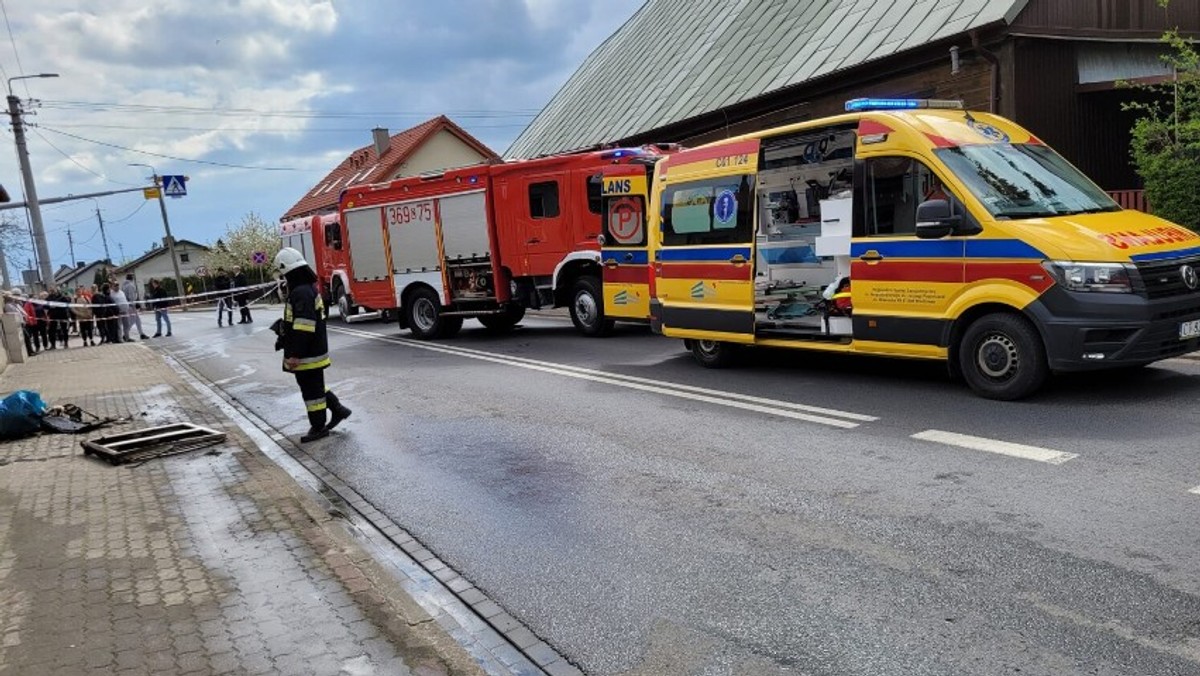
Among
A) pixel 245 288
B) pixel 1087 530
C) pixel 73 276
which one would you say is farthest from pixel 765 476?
pixel 73 276

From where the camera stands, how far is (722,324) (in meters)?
9.61

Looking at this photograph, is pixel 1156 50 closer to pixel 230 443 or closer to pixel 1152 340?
pixel 1152 340

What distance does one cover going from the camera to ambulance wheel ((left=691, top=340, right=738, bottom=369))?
9.89 meters

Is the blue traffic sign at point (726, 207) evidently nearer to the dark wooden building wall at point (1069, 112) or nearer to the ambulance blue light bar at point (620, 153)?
the ambulance blue light bar at point (620, 153)

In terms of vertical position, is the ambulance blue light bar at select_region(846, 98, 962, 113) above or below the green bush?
above

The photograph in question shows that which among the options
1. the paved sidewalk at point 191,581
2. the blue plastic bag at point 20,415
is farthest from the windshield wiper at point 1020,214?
the blue plastic bag at point 20,415

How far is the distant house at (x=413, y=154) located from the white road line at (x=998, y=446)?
37.4m

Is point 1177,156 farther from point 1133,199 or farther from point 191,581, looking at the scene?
point 191,581

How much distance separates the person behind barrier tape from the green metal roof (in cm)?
1191

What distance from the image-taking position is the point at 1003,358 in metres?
6.89

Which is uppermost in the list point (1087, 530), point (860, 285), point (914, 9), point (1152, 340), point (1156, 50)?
point (914, 9)

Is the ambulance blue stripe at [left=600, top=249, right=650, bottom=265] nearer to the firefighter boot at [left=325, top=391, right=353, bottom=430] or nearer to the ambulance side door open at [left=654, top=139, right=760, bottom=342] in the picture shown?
the ambulance side door open at [left=654, top=139, right=760, bottom=342]

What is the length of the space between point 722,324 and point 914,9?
10.3 m

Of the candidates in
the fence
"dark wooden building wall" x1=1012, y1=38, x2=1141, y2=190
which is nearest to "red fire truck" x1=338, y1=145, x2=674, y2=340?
"dark wooden building wall" x1=1012, y1=38, x2=1141, y2=190
